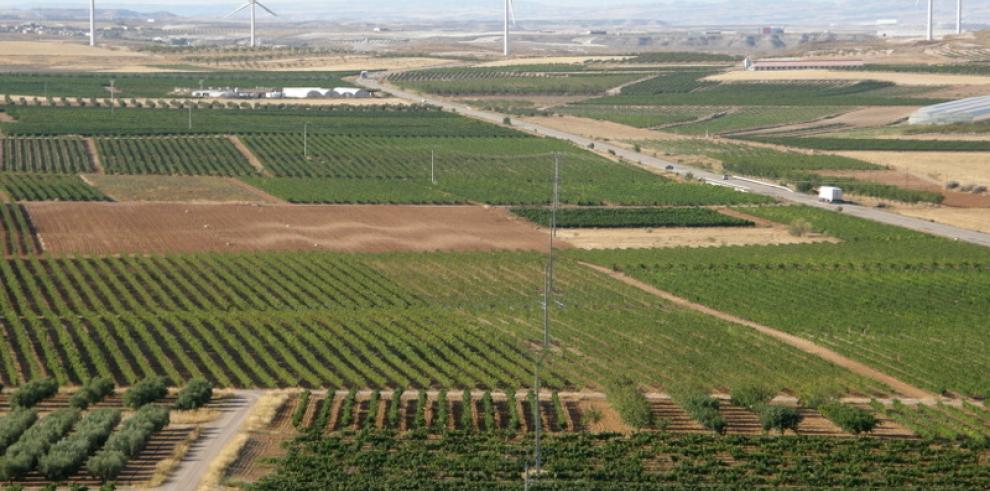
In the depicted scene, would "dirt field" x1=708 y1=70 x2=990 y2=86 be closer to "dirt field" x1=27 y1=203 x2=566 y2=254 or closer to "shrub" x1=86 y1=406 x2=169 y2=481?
"dirt field" x1=27 y1=203 x2=566 y2=254

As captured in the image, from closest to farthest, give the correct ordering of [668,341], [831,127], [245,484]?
1. [245,484]
2. [668,341]
3. [831,127]

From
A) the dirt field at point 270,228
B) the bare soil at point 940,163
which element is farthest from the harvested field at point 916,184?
the dirt field at point 270,228

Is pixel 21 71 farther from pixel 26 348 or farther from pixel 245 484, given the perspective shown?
pixel 245 484

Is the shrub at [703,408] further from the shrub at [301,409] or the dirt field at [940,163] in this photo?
the dirt field at [940,163]

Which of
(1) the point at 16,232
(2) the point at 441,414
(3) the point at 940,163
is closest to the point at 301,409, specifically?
(2) the point at 441,414

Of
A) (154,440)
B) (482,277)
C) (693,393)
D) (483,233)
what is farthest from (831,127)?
(154,440)

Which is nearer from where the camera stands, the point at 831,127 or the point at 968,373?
the point at 968,373

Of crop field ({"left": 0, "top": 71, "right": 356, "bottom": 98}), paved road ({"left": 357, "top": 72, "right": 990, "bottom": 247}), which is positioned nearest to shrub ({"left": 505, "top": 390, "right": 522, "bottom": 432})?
paved road ({"left": 357, "top": 72, "right": 990, "bottom": 247})
